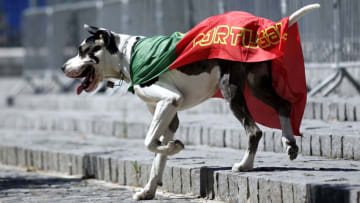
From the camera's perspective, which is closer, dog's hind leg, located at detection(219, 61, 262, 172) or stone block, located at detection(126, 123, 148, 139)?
dog's hind leg, located at detection(219, 61, 262, 172)

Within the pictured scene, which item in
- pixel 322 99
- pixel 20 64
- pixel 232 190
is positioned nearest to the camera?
pixel 232 190

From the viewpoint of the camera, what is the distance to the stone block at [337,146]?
5.77 metres

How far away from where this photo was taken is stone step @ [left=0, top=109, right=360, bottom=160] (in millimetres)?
5875

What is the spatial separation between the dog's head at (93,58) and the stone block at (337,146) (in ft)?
6.58

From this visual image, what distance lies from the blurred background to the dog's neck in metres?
3.48

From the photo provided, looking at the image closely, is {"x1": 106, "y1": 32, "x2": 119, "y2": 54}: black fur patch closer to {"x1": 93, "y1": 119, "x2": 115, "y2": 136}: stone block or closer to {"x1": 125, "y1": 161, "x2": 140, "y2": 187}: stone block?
{"x1": 125, "y1": 161, "x2": 140, "y2": 187}: stone block

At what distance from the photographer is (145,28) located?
39.5 ft

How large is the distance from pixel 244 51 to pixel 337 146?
1.37 metres

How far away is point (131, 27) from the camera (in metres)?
12.4

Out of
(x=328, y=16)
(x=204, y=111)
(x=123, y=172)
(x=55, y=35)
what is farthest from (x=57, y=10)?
(x=123, y=172)

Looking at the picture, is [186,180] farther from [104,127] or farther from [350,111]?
[104,127]

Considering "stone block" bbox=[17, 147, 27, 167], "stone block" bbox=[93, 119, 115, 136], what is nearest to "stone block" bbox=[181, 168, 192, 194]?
"stone block" bbox=[17, 147, 27, 167]

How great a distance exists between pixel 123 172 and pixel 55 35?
8874mm

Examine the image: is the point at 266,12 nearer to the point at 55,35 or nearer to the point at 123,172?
the point at 123,172
